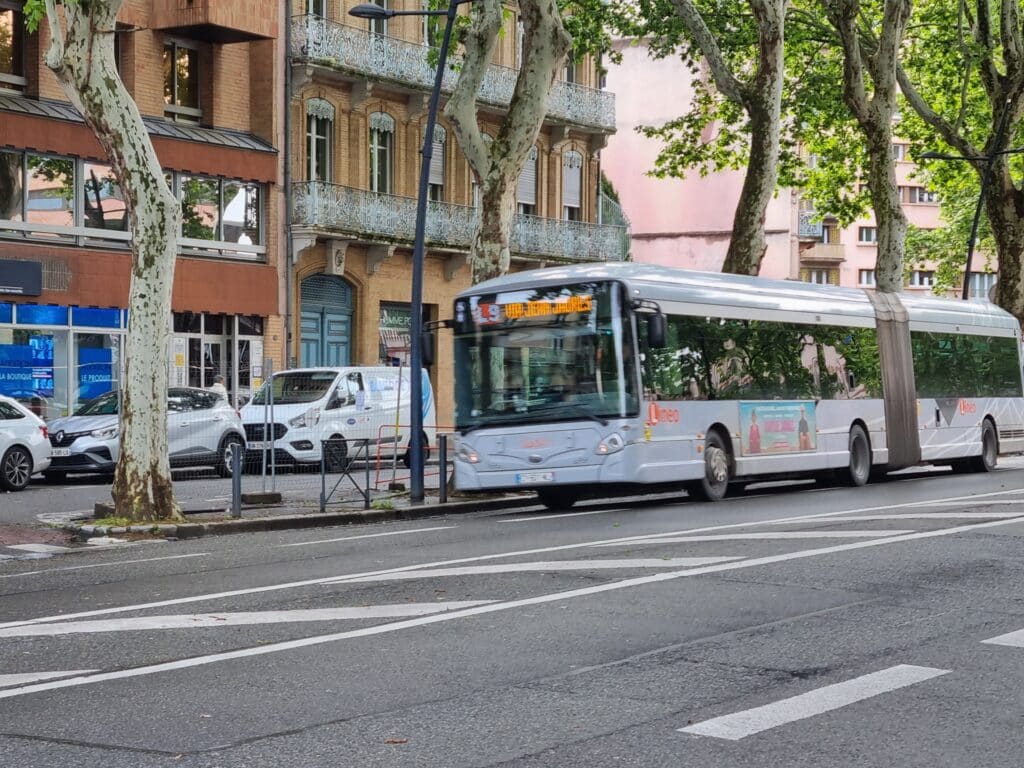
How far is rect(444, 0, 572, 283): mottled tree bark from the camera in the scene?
22734 mm

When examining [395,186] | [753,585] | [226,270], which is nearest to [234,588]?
[753,585]

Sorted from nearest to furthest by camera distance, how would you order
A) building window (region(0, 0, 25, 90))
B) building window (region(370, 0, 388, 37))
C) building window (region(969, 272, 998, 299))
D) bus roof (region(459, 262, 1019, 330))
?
bus roof (region(459, 262, 1019, 330)) < building window (region(0, 0, 25, 90)) < building window (region(370, 0, 388, 37)) < building window (region(969, 272, 998, 299))

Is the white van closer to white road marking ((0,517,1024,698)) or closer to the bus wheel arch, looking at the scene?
the bus wheel arch

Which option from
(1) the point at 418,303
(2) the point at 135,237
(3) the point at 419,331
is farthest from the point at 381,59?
(2) the point at 135,237

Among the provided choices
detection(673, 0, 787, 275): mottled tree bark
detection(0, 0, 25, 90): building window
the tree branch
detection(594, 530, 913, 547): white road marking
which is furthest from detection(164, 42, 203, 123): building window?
detection(594, 530, 913, 547): white road marking

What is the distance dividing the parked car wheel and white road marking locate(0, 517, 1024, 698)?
14337 mm

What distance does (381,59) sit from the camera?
3938 cm

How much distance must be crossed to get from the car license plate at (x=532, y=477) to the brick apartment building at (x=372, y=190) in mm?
18279

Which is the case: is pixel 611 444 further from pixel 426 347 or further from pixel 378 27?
pixel 378 27

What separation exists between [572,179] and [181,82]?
15403 millimetres

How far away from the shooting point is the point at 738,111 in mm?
40969

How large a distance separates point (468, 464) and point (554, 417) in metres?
1.38

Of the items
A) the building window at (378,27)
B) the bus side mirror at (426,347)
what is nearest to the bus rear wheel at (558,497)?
the bus side mirror at (426,347)

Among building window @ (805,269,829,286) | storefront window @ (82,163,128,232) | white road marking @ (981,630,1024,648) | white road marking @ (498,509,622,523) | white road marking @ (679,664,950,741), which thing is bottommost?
white road marking @ (679,664,950,741)
